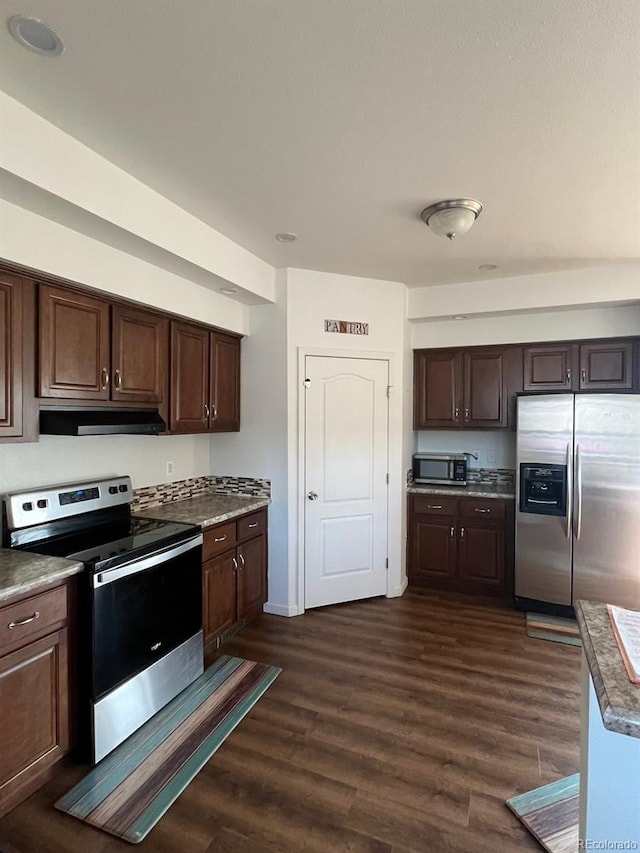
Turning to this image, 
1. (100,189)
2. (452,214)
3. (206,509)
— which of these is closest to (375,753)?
(206,509)

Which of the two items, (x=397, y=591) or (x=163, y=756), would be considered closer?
(x=163, y=756)

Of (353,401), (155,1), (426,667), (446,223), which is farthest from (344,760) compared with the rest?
(155,1)

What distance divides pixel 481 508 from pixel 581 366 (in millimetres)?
1469

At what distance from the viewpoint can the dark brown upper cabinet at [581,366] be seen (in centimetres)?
361

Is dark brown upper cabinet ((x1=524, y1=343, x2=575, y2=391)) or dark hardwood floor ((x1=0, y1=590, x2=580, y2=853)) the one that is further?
dark brown upper cabinet ((x1=524, y1=343, x2=575, y2=391))

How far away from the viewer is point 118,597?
6.79ft

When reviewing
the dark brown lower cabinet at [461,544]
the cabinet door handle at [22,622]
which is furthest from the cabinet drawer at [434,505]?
the cabinet door handle at [22,622]

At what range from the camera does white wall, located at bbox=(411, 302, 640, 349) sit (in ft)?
11.9

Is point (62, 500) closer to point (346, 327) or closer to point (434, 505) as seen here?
point (346, 327)

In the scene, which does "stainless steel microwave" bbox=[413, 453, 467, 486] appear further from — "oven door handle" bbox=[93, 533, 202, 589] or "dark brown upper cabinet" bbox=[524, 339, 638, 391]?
"oven door handle" bbox=[93, 533, 202, 589]

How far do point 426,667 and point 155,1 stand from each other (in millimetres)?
3308

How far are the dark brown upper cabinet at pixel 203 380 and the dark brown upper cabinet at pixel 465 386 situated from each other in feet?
5.89

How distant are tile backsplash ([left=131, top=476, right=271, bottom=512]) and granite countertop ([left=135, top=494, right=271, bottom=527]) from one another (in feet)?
0.15

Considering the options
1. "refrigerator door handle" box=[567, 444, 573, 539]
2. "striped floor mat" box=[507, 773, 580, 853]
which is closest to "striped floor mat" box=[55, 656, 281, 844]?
"striped floor mat" box=[507, 773, 580, 853]
